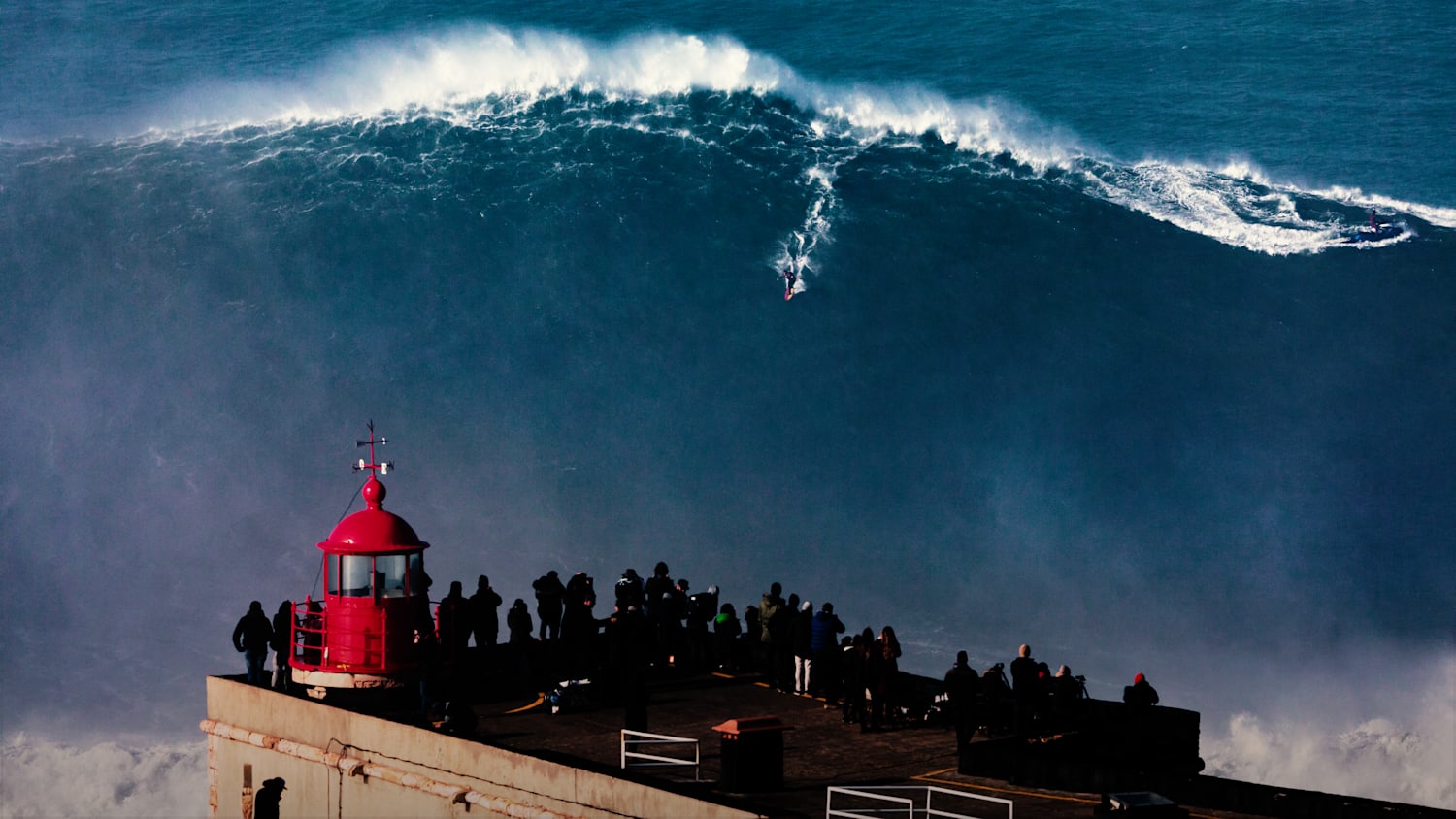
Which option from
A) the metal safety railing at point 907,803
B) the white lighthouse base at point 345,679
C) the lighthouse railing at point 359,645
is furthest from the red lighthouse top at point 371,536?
the metal safety railing at point 907,803

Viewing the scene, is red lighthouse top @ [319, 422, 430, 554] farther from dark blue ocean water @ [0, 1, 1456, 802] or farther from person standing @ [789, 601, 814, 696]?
dark blue ocean water @ [0, 1, 1456, 802]

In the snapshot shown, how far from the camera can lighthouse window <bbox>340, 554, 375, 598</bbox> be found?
25797 millimetres

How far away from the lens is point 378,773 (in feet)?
82.8

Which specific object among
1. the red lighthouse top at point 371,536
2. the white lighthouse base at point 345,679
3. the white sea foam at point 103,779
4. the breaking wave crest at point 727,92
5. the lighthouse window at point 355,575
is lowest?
the white sea foam at point 103,779

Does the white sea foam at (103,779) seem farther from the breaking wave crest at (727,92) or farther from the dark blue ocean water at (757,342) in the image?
the breaking wave crest at (727,92)

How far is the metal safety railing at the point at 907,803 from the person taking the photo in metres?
20.5

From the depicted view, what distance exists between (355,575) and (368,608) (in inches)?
18.1

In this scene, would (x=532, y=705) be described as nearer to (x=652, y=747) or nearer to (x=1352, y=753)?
(x=652, y=747)

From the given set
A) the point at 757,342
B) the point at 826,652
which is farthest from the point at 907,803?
the point at 757,342

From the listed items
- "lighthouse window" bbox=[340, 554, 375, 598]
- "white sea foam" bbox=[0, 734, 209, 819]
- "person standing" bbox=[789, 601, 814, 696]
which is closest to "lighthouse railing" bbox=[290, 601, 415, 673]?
"lighthouse window" bbox=[340, 554, 375, 598]

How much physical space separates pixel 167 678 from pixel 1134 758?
34728 millimetres

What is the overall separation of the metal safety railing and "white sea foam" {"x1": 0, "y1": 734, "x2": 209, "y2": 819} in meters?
25.5

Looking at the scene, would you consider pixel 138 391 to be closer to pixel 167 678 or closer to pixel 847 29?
pixel 167 678

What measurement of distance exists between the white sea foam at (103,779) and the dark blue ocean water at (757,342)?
5.15ft
